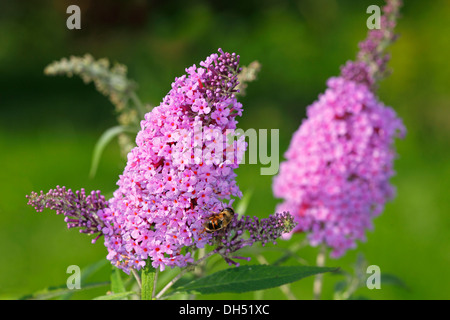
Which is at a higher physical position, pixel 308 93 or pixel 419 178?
pixel 308 93

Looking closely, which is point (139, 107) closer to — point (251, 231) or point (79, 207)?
point (79, 207)

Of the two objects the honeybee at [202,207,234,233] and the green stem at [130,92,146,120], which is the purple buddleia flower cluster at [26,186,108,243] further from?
the green stem at [130,92,146,120]

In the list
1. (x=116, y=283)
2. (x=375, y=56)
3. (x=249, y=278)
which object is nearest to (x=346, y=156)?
(x=375, y=56)

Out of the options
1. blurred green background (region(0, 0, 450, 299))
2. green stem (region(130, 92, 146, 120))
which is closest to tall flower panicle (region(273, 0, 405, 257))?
green stem (region(130, 92, 146, 120))

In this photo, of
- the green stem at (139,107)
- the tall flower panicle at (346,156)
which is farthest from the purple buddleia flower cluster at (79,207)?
the tall flower panicle at (346,156)
